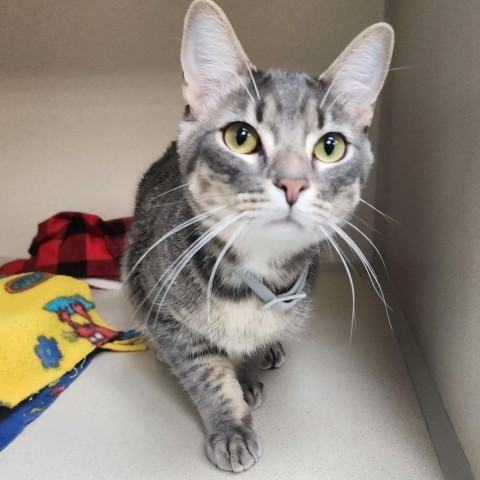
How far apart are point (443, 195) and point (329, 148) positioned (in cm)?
28

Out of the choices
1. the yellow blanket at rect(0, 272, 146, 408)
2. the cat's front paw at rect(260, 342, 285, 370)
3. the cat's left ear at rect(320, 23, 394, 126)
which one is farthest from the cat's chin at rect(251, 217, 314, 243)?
the yellow blanket at rect(0, 272, 146, 408)

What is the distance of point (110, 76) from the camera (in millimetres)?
1618

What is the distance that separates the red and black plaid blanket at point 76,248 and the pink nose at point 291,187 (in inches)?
35.2

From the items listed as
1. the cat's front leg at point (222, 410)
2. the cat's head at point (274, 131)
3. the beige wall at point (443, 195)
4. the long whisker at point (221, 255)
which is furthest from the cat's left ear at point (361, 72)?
the cat's front leg at point (222, 410)

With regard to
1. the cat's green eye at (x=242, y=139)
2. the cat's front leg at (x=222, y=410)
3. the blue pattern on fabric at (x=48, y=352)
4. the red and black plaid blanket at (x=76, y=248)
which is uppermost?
the cat's green eye at (x=242, y=139)

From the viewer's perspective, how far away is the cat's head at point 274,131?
0.78 m

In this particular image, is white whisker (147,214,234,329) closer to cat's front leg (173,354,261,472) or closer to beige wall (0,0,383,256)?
cat's front leg (173,354,261,472)

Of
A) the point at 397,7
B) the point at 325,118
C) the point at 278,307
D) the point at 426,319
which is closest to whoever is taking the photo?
the point at 325,118

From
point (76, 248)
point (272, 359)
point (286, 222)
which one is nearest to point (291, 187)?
point (286, 222)

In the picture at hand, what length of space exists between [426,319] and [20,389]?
816 millimetres

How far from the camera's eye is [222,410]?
99 centimetres

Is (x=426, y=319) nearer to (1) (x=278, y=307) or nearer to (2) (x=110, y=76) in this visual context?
(1) (x=278, y=307)

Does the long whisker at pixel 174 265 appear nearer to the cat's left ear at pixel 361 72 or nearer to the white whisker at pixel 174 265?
the white whisker at pixel 174 265

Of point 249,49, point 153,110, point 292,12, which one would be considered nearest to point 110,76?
point 153,110
